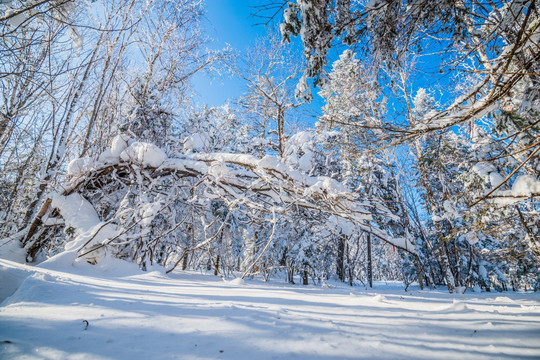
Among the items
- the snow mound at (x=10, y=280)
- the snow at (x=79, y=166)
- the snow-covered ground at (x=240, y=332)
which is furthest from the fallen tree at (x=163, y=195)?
the snow-covered ground at (x=240, y=332)

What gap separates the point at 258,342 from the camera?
1163 mm

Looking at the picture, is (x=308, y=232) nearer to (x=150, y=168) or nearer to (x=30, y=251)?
(x=150, y=168)

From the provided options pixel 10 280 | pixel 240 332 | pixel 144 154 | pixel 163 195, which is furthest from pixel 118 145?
pixel 240 332

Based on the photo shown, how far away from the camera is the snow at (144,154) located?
4160 mm

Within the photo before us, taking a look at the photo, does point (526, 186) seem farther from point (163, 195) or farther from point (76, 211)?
point (76, 211)

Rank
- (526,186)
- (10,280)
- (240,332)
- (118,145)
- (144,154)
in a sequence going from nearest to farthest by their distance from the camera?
(240,332) < (526,186) < (10,280) < (144,154) < (118,145)

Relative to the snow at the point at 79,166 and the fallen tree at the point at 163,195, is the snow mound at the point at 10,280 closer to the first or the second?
the fallen tree at the point at 163,195

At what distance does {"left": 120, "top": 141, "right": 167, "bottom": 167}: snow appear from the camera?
4160 mm

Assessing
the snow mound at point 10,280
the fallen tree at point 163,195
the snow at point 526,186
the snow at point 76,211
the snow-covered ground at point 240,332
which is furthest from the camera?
the snow at point 76,211

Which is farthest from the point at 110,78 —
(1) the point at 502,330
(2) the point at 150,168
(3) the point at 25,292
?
(1) the point at 502,330

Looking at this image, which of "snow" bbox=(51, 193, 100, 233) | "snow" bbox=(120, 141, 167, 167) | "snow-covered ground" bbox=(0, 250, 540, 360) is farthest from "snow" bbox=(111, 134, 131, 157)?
"snow-covered ground" bbox=(0, 250, 540, 360)

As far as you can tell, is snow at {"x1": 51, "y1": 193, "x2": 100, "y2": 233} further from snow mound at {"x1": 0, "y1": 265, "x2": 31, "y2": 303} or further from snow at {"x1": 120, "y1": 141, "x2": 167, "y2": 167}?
snow mound at {"x1": 0, "y1": 265, "x2": 31, "y2": 303}

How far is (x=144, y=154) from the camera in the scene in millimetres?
4199

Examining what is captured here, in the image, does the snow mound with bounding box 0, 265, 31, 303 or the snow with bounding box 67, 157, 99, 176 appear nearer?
the snow mound with bounding box 0, 265, 31, 303
